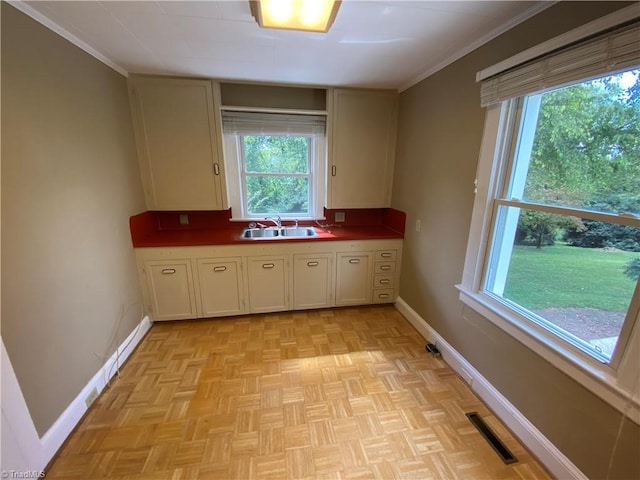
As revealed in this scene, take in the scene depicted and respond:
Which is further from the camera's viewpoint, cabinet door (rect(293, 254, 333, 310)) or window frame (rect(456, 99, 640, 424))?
cabinet door (rect(293, 254, 333, 310))

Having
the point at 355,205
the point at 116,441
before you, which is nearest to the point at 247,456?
the point at 116,441

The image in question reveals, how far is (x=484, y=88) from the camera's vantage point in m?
1.62

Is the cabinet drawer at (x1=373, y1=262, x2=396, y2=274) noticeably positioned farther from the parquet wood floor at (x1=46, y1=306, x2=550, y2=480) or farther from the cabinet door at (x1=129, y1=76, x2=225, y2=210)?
the cabinet door at (x1=129, y1=76, x2=225, y2=210)

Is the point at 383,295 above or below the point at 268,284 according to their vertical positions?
below

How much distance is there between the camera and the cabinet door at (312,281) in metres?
2.71

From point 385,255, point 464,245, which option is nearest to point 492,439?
point 464,245

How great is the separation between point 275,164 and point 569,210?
2.51 m

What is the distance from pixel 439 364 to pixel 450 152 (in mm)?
1634

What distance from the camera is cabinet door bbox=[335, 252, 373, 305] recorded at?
279cm

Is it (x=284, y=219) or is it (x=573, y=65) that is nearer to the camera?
(x=573, y=65)

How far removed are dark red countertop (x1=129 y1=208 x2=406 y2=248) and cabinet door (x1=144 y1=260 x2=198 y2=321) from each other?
8.4 inches

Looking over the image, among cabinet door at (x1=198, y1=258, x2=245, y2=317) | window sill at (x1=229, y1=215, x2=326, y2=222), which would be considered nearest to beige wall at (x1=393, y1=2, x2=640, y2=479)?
window sill at (x1=229, y1=215, x2=326, y2=222)

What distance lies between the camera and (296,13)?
1251 mm

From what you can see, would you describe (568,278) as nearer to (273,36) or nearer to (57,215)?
(273,36)
